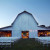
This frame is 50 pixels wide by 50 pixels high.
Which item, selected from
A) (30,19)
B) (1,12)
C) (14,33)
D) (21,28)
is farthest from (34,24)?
(1,12)

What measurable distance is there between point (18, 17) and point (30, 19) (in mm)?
3504

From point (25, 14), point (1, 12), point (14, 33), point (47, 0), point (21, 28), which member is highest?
point (47, 0)

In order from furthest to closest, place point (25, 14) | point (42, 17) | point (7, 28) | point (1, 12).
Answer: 1. point (42, 17)
2. point (1, 12)
3. point (25, 14)
4. point (7, 28)

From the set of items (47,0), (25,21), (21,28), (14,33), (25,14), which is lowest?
(14,33)

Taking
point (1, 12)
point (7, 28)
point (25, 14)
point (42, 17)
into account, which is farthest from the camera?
point (42, 17)

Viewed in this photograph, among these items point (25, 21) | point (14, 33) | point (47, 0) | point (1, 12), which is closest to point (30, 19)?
point (25, 21)

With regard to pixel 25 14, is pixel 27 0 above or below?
above

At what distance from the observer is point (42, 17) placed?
36.9m

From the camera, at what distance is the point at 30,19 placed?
22750 mm

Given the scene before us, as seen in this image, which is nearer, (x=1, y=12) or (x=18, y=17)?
(x=18, y=17)

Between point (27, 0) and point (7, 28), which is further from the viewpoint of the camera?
point (27, 0)

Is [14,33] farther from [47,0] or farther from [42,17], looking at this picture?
[42,17]

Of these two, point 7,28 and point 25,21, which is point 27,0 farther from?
point 7,28

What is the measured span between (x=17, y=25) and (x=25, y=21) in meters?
2.54
